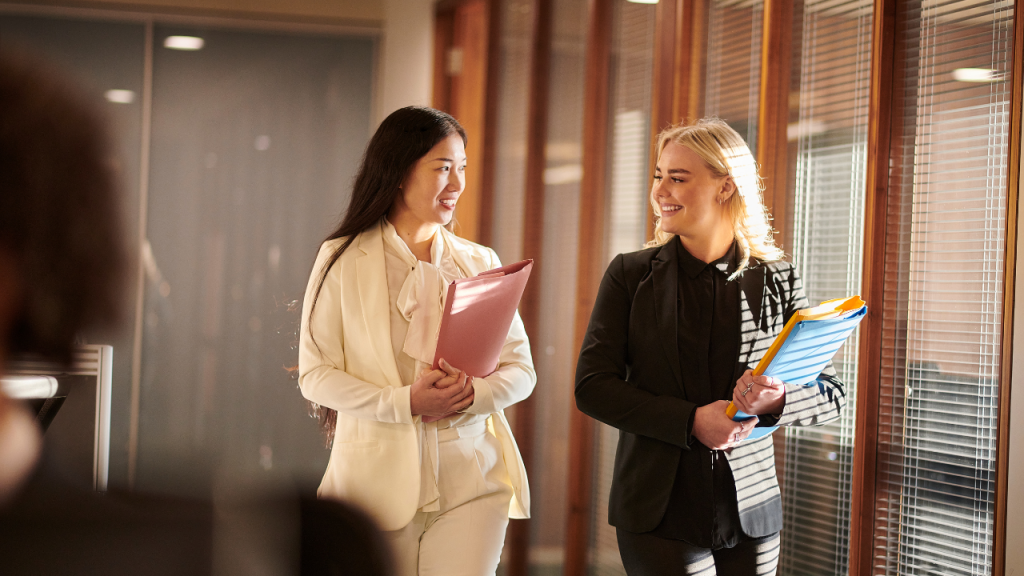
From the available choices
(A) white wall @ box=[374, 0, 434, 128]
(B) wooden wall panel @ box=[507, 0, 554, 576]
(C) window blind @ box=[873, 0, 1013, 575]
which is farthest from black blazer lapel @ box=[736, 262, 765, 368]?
(A) white wall @ box=[374, 0, 434, 128]

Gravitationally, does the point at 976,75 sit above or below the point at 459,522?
above

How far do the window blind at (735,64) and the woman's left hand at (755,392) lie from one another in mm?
1124

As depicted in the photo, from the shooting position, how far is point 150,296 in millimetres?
4793

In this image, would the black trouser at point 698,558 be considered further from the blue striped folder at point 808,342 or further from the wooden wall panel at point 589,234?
the wooden wall panel at point 589,234

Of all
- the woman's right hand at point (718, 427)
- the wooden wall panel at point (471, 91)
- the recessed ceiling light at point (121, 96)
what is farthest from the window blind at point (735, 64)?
the recessed ceiling light at point (121, 96)

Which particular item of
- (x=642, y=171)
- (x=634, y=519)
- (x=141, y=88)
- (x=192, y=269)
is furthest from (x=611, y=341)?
(x=141, y=88)

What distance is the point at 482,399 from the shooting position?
190 cm

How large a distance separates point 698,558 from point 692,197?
32.4 inches

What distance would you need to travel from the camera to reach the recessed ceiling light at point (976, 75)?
1.92 metres

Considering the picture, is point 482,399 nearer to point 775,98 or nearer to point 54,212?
point 775,98

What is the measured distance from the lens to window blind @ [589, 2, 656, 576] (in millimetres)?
3023

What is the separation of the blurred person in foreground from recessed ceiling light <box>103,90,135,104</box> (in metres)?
4.83

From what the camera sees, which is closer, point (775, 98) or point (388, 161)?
point (388, 161)

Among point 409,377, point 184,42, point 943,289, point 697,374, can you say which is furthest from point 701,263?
point 184,42
